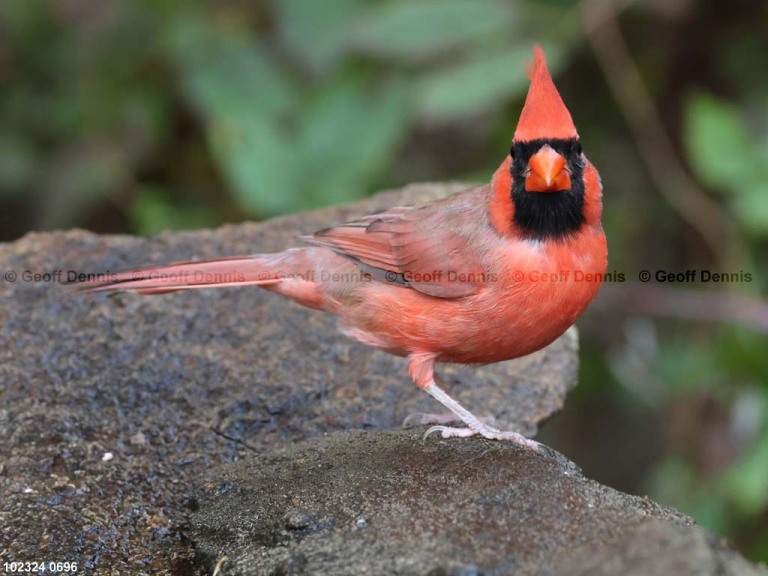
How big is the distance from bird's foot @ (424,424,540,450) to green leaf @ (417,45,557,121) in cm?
203

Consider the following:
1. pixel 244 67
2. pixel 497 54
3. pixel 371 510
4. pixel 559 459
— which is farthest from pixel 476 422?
pixel 244 67

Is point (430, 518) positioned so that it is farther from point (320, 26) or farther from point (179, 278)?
point (320, 26)

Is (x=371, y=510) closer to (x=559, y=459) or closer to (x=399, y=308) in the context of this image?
(x=559, y=459)

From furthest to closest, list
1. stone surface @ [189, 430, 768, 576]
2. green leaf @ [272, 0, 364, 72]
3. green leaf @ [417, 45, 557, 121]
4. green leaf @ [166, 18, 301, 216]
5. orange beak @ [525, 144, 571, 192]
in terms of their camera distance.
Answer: green leaf @ [272, 0, 364, 72]
green leaf @ [166, 18, 301, 216]
green leaf @ [417, 45, 557, 121]
orange beak @ [525, 144, 571, 192]
stone surface @ [189, 430, 768, 576]

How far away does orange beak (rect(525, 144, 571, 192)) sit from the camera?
10.6 ft

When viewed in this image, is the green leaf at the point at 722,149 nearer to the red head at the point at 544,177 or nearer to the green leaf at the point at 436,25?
the green leaf at the point at 436,25

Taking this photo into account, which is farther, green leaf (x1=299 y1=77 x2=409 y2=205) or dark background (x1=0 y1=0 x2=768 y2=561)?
green leaf (x1=299 y1=77 x2=409 y2=205)

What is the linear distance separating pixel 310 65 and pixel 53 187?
2.06 meters

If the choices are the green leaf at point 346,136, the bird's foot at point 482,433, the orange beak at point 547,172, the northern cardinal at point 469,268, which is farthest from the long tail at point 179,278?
the green leaf at point 346,136

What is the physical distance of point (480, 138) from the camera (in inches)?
277

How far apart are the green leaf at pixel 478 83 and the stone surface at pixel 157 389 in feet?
2.36

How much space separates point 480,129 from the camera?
23.4 ft

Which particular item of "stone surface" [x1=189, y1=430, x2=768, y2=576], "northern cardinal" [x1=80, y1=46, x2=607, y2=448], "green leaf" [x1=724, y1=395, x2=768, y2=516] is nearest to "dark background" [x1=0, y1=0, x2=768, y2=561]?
"green leaf" [x1=724, y1=395, x2=768, y2=516]

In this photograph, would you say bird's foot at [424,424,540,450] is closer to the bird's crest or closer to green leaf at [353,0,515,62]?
the bird's crest
